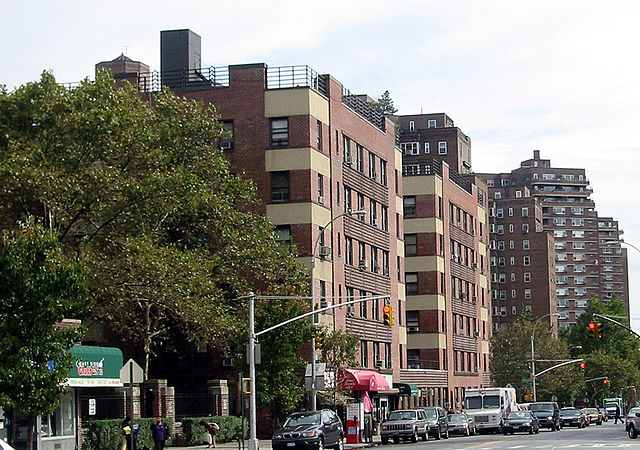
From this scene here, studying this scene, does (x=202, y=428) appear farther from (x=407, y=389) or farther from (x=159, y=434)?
(x=407, y=389)

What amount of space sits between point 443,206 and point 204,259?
40979 millimetres

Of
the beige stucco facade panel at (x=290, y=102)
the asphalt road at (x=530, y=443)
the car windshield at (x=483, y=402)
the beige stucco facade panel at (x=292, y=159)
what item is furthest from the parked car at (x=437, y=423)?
the beige stucco facade panel at (x=290, y=102)

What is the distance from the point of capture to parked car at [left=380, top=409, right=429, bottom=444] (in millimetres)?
58656

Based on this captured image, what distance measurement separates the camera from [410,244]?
90.8 meters

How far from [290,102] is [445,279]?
103ft

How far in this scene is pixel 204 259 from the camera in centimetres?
5428

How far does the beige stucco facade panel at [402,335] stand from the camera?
81.6m

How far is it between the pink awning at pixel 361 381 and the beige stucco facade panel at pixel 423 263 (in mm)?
22206

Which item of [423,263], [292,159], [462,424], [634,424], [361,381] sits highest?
[292,159]

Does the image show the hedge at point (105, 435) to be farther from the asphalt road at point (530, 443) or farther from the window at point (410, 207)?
the window at point (410, 207)

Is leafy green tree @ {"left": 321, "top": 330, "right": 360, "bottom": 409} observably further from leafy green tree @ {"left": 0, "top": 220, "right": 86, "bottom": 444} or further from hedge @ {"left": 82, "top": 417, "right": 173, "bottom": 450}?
leafy green tree @ {"left": 0, "top": 220, "right": 86, "bottom": 444}

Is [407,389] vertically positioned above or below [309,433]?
below

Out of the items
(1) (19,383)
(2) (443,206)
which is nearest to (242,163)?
(2) (443,206)

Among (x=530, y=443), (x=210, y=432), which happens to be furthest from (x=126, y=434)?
(x=530, y=443)
